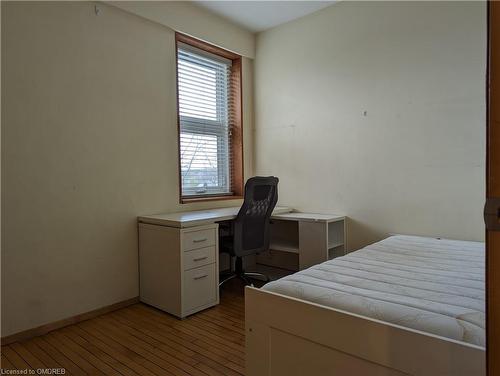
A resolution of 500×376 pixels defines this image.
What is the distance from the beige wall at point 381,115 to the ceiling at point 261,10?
112 millimetres

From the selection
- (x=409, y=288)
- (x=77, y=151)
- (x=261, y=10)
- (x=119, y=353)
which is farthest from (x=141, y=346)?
(x=261, y=10)

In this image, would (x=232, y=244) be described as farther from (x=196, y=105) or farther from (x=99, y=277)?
(x=196, y=105)

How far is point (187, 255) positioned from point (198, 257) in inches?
4.7

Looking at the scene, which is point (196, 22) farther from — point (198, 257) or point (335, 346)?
point (335, 346)

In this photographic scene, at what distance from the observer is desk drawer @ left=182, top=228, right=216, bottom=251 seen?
2482 millimetres

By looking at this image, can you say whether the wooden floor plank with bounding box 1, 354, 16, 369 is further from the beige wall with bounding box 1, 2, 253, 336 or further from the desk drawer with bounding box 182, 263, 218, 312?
the desk drawer with bounding box 182, 263, 218, 312

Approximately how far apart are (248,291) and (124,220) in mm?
1710

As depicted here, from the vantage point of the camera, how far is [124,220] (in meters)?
2.74

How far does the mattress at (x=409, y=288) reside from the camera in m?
1.08

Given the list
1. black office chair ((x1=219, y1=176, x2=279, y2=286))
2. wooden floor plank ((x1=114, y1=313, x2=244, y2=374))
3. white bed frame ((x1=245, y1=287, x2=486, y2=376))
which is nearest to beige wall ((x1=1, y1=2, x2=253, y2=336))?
wooden floor plank ((x1=114, y1=313, x2=244, y2=374))

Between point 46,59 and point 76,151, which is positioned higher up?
point 46,59

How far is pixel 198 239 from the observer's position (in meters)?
2.59

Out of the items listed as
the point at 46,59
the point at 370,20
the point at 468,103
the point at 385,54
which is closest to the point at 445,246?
the point at 468,103

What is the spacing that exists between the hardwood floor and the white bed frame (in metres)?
0.54
